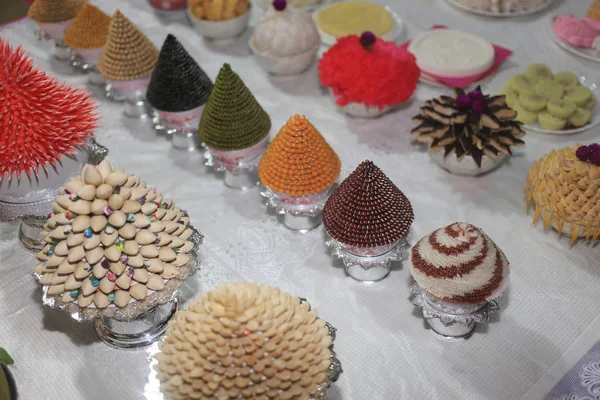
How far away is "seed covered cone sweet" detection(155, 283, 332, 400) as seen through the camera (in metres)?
0.80

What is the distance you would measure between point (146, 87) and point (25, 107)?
433mm

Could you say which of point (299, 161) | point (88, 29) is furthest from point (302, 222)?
point (88, 29)

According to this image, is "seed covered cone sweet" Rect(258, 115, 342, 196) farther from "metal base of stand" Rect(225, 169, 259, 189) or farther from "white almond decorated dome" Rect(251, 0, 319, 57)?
"white almond decorated dome" Rect(251, 0, 319, 57)

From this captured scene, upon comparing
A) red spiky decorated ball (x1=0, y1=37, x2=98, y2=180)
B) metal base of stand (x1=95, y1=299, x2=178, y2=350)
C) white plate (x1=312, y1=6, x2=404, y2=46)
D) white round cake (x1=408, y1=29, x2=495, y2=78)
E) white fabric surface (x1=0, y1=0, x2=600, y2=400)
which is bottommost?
metal base of stand (x1=95, y1=299, x2=178, y2=350)

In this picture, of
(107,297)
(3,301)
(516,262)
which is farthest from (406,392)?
(3,301)

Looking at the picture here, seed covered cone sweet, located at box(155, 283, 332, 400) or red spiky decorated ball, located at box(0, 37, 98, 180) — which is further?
red spiky decorated ball, located at box(0, 37, 98, 180)

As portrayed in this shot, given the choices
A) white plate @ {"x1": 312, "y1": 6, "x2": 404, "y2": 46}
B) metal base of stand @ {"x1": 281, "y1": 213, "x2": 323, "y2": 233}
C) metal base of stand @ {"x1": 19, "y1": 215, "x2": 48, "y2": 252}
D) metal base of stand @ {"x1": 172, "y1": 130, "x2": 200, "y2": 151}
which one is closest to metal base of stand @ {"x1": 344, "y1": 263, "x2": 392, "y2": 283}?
metal base of stand @ {"x1": 281, "y1": 213, "x2": 323, "y2": 233}

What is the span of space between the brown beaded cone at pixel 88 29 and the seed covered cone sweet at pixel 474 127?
83 centimetres

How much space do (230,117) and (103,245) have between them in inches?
15.7

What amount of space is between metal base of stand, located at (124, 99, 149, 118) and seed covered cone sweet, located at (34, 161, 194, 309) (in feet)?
1.97

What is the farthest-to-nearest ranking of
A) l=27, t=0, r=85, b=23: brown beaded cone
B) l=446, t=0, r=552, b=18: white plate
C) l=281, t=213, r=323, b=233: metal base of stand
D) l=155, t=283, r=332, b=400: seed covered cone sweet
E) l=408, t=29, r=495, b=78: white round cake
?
l=446, t=0, r=552, b=18: white plate < l=27, t=0, r=85, b=23: brown beaded cone < l=408, t=29, r=495, b=78: white round cake < l=281, t=213, r=323, b=233: metal base of stand < l=155, t=283, r=332, b=400: seed covered cone sweet

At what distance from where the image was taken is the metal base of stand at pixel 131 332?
42.0 inches

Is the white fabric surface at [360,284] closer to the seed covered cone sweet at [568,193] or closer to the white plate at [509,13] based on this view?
the seed covered cone sweet at [568,193]

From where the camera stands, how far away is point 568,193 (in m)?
1.10
